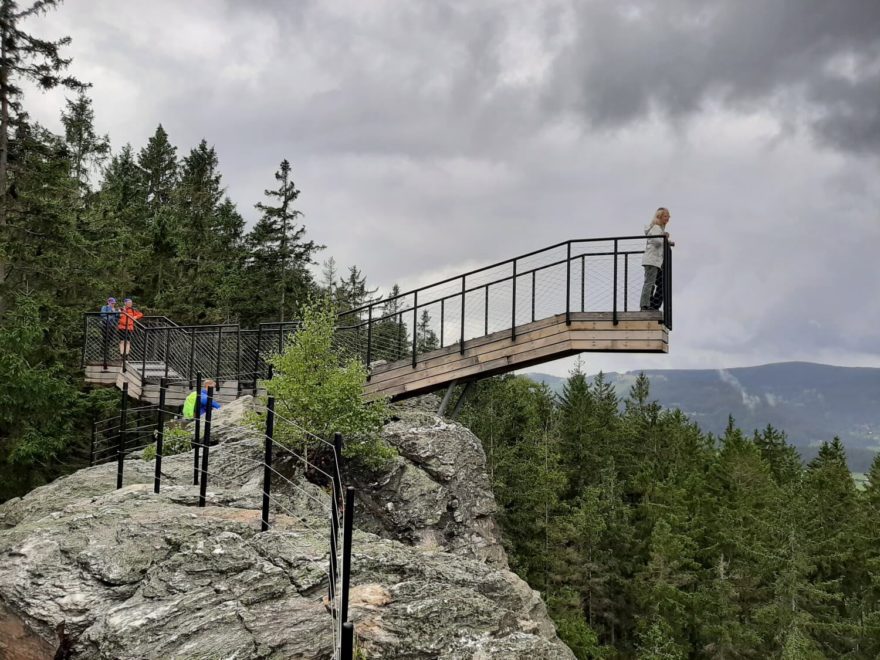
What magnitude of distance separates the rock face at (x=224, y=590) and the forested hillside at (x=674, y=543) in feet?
84.2

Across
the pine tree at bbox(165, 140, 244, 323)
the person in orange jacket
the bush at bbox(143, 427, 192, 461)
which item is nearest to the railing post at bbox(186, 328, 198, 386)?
the person in orange jacket

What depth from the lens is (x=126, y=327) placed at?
1884 centimetres

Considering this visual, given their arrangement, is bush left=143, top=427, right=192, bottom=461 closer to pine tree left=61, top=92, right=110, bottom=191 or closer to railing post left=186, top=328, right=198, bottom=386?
railing post left=186, top=328, right=198, bottom=386

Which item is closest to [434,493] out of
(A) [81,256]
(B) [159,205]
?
(A) [81,256]

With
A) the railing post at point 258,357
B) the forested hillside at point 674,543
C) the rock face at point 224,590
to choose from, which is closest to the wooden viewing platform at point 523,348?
the railing post at point 258,357

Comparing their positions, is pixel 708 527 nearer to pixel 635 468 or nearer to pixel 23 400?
pixel 635 468

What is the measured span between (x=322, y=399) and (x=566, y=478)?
1271 inches

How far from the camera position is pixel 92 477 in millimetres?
12453

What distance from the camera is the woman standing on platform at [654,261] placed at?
1249cm

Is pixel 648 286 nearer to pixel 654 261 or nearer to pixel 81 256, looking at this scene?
pixel 654 261

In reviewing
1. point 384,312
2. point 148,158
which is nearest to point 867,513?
point 384,312

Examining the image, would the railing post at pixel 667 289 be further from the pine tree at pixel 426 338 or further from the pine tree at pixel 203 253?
the pine tree at pixel 203 253

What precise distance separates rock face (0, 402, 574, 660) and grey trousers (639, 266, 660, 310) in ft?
19.0

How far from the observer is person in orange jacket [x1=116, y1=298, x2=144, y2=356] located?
19.1 metres
